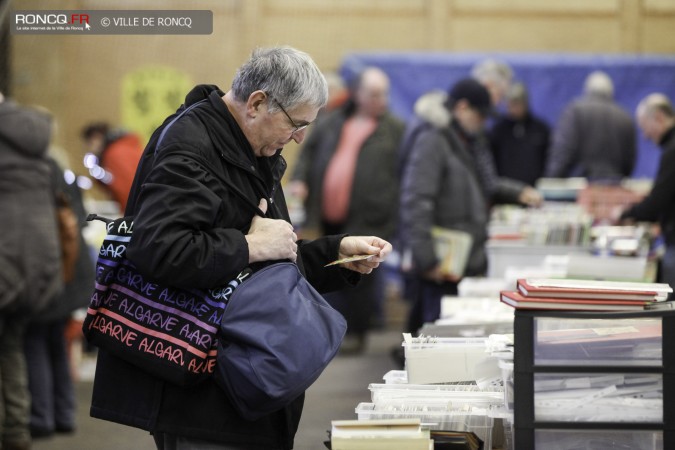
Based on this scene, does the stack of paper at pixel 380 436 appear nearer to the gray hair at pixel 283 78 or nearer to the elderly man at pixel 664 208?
the gray hair at pixel 283 78

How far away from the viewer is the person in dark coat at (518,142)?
893 centimetres

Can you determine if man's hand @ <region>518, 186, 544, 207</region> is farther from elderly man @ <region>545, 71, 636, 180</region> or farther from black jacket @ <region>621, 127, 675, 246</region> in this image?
elderly man @ <region>545, 71, 636, 180</region>

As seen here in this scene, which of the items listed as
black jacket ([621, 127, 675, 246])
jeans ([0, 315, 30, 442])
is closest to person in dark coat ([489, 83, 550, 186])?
black jacket ([621, 127, 675, 246])

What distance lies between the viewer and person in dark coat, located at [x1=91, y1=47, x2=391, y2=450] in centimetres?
229

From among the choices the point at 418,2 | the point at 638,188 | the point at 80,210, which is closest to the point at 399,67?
the point at 418,2

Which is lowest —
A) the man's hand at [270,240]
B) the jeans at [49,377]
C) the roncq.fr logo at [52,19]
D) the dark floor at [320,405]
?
the dark floor at [320,405]

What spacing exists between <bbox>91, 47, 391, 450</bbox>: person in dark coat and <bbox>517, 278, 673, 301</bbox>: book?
0.53 m

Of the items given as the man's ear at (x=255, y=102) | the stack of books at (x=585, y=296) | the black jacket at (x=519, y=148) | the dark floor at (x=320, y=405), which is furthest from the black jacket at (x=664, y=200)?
the man's ear at (x=255, y=102)

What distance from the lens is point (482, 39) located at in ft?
34.9

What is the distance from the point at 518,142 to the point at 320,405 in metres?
3.80

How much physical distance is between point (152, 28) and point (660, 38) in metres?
8.07

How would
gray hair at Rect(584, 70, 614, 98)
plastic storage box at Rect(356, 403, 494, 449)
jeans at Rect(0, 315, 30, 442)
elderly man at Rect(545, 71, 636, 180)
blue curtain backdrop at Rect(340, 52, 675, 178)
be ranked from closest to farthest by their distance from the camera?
plastic storage box at Rect(356, 403, 494, 449), jeans at Rect(0, 315, 30, 442), elderly man at Rect(545, 71, 636, 180), gray hair at Rect(584, 70, 614, 98), blue curtain backdrop at Rect(340, 52, 675, 178)

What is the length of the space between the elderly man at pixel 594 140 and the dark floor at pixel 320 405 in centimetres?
211

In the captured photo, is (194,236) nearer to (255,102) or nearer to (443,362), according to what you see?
(255,102)
